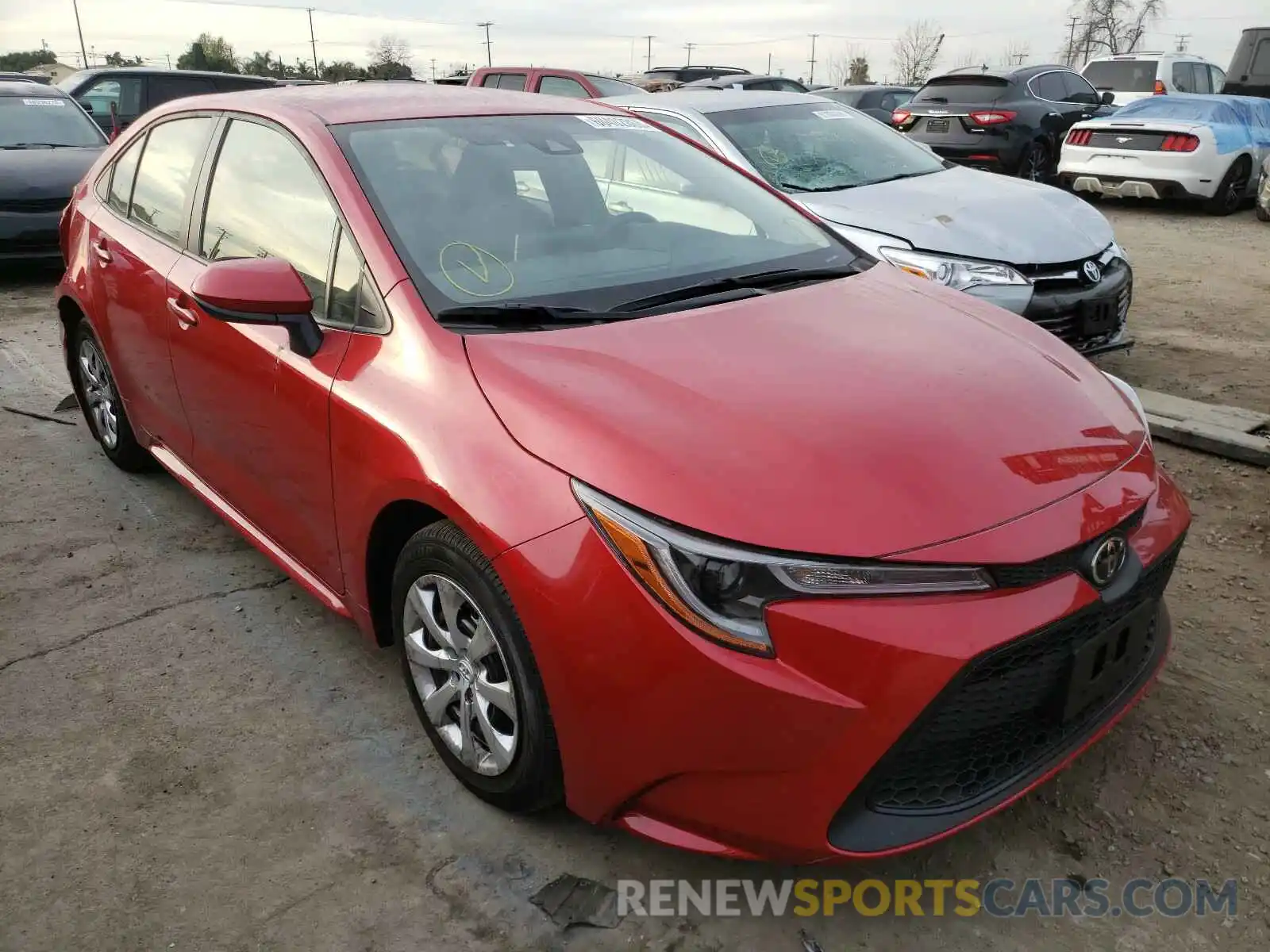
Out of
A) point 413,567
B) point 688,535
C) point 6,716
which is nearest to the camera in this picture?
point 688,535

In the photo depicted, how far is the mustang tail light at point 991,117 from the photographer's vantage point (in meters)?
11.8

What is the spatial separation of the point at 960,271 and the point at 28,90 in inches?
352

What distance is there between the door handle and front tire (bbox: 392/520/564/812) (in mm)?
1225

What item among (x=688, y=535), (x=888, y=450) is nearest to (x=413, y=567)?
(x=688, y=535)

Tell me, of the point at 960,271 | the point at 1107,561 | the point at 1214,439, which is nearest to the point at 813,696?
the point at 1107,561

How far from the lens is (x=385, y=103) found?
3057 millimetres

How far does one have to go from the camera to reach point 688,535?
182cm

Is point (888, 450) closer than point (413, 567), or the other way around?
point (888, 450)

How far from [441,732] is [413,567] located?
1.38 ft

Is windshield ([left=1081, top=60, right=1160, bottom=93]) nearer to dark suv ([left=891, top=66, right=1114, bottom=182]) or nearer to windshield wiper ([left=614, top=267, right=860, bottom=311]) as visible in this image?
dark suv ([left=891, top=66, right=1114, bottom=182])

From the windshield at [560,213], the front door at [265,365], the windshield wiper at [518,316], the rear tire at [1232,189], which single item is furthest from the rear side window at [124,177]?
the rear tire at [1232,189]

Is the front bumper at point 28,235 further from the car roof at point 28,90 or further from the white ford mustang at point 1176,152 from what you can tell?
the white ford mustang at point 1176,152

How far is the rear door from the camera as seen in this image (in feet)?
11.1

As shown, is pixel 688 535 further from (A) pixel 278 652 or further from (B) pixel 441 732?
(A) pixel 278 652
